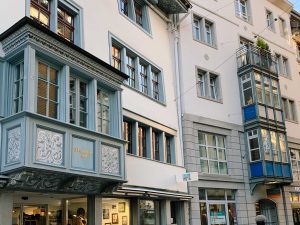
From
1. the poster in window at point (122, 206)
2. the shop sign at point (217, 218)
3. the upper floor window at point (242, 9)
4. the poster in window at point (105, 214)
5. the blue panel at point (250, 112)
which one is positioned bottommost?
the shop sign at point (217, 218)

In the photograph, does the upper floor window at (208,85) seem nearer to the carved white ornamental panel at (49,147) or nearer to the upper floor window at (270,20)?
the upper floor window at (270,20)

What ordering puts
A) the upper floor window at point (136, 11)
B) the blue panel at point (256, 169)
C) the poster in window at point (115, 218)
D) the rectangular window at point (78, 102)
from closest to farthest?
the rectangular window at point (78, 102) < the poster in window at point (115, 218) < the upper floor window at point (136, 11) < the blue panel at point (256, 169)

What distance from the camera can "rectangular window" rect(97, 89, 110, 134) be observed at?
12.0 metres

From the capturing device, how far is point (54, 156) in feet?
31.6

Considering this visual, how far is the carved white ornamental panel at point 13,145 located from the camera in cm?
901

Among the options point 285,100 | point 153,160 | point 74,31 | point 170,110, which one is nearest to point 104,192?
point 153,160

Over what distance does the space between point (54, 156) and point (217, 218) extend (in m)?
11.4

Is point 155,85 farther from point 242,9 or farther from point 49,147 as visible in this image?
point 242,9

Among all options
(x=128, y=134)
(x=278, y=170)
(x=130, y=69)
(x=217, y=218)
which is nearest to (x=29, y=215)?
(x=128, y=134)

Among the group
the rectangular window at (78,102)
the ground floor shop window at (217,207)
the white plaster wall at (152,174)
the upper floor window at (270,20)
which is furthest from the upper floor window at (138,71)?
the upper floor window at (270,20)

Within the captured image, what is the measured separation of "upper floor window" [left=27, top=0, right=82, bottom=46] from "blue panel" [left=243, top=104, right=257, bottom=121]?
1171cm

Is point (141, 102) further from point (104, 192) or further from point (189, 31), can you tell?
point (189, 31)

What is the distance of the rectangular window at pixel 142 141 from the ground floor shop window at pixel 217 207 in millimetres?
4211

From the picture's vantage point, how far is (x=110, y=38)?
14.5 metres
